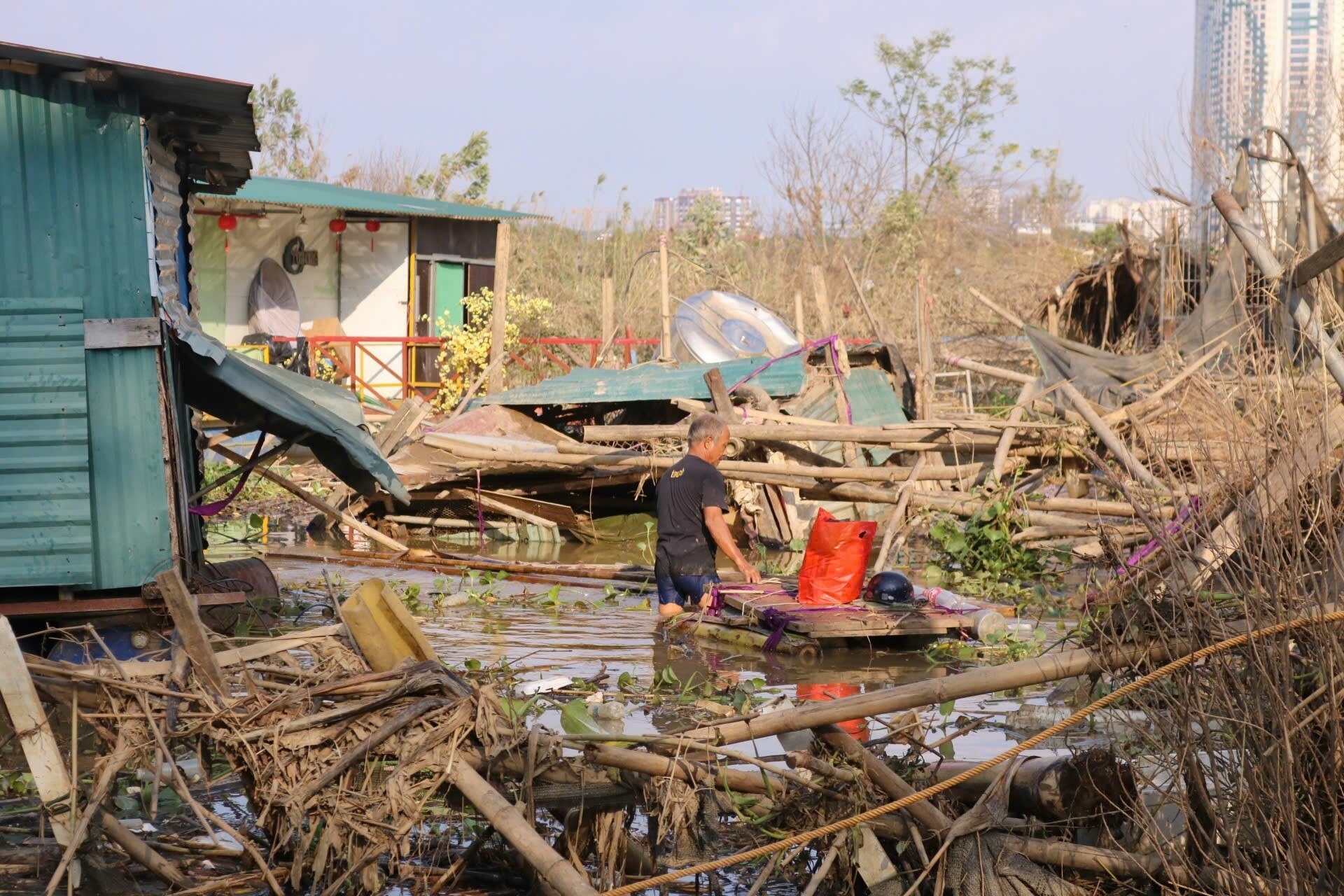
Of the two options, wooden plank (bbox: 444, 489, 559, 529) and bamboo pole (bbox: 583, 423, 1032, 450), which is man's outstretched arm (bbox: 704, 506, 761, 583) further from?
wooden plank (bbox: 444, 489, 559, 529)

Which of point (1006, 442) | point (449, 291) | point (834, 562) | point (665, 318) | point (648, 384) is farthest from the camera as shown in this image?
point (449, 291)

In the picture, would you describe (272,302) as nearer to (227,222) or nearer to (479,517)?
(227,222)

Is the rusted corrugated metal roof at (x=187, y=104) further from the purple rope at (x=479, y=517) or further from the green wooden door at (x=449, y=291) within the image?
the green wooden door at (x=449, y=291)

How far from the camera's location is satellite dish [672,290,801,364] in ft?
62.1

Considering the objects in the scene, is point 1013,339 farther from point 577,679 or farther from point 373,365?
point 577,679

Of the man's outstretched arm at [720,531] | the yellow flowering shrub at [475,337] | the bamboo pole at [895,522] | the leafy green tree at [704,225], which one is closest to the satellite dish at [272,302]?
the yellow flowering shrub at [475,337]

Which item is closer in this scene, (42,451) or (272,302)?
(42,451)

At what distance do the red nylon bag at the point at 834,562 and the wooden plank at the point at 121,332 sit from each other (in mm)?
4699

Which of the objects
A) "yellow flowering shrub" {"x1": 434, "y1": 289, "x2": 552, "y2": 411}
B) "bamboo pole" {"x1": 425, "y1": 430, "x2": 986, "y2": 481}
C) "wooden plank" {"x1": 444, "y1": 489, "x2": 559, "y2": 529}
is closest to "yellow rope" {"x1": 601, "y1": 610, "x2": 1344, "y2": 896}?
"bamboo pole" {"x1": 425, "y1": 430, "x2": 986, "y2": 481}

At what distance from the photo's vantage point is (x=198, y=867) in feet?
18.4

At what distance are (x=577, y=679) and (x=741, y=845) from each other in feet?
9.69

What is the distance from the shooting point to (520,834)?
4.31 meters

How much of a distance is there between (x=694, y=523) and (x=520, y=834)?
5.76 m

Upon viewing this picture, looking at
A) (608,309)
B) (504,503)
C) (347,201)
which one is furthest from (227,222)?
(504,503)
